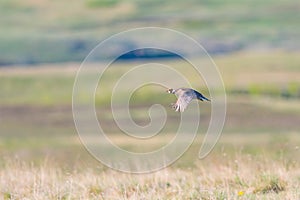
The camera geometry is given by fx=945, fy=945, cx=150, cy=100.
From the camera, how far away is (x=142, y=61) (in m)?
117

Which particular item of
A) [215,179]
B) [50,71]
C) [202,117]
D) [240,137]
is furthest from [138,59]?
[215,179]

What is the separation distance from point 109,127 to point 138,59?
71.9 meters

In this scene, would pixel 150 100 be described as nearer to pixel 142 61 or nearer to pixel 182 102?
pixel 142 61

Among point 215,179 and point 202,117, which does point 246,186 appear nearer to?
point 215,179

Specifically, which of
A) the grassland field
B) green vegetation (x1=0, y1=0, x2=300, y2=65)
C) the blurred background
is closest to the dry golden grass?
the grassland field

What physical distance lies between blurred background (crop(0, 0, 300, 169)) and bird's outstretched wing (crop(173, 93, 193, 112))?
2036 millimetres

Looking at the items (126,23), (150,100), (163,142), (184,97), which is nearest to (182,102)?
(184,97)

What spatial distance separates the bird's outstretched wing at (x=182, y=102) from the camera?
347 inches

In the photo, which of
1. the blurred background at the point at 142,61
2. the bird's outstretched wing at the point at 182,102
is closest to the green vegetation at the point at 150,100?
the blurred background at the point at 142,61

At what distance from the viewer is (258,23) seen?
15462 centimetres

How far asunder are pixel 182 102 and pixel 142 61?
4276 inches

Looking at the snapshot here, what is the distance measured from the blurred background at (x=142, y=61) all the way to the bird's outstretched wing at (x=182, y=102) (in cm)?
204

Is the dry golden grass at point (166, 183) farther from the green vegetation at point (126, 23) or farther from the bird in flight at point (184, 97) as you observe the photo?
the green vegetation at point (126, 23)

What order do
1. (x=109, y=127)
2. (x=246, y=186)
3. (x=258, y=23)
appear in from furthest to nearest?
(x=258, y=23) → (x=109, y=127) → (x=246, y=186)
